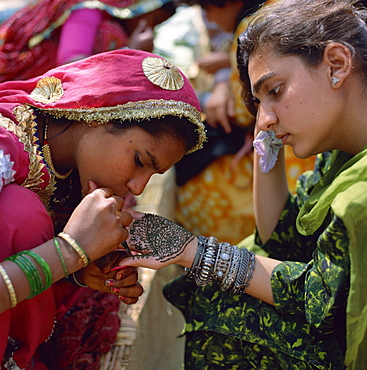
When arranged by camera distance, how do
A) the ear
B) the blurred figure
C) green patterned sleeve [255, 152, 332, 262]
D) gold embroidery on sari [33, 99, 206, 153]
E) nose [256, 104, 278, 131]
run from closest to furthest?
1. the ear
2. nose [256, 104, 278, 131]
3. gold embroidery on sari [33, 99, 206, 153]
4. green patterned sleeve [255, 152, 332, 262]
5. the blurred figure

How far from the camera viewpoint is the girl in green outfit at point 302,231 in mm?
1483

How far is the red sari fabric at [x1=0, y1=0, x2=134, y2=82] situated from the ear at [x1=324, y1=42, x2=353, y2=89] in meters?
2.03

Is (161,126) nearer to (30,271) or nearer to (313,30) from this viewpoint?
(313,30)

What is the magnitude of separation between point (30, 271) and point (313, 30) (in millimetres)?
1125

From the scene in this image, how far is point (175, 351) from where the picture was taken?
8.85 feet

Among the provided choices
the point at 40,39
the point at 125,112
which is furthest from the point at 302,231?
the point at 40,39

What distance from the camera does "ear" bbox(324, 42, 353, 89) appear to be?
1.51 meters

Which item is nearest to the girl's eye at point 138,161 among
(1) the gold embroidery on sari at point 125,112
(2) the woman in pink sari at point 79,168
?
(2) the woman in pink sari at point 79,168

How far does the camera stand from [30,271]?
131 centimetres

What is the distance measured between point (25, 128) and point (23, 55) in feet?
5.76

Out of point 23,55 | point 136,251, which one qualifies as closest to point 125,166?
point 136,251

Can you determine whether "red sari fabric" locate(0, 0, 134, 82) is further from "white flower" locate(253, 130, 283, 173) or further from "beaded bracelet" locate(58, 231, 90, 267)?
"beaded bracelet" locate(58, 231, 90, 267)

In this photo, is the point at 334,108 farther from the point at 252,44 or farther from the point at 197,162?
Result: the point at 197,162

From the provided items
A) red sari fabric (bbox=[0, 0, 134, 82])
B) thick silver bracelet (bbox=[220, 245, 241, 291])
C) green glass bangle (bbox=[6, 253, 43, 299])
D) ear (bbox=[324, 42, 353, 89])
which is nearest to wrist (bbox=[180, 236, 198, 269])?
thick silver bracelet (bbox=[220, 245, 241, 291])
